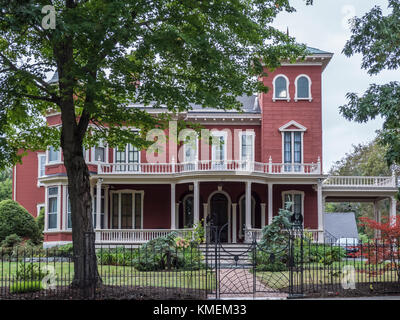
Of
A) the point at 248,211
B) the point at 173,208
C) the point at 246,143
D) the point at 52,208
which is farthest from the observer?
the point at 246,143

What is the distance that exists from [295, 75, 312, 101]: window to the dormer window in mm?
572

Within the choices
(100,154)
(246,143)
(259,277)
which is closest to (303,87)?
(246,143)

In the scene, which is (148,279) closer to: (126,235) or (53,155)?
(126,235)

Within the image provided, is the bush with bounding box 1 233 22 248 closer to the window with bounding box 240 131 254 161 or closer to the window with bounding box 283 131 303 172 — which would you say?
the window with bounding box 240 131 254 161

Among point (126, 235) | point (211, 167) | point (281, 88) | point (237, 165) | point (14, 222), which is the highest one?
point (281, 88)

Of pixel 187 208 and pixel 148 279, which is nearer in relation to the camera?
pixel 148 279

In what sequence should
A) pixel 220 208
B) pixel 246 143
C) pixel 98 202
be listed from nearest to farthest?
pixel 98 202 → pixel 220 208 → pixel 246 143

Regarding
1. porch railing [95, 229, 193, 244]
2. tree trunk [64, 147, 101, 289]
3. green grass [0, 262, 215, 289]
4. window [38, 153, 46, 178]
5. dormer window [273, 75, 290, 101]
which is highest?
dormer window [273, 75, 290, 101]

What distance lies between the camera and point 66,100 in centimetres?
1492

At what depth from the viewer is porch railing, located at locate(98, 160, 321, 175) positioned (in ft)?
95.6

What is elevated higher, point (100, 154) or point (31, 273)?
point (100, 154)

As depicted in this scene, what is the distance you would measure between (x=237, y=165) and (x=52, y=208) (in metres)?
10.7

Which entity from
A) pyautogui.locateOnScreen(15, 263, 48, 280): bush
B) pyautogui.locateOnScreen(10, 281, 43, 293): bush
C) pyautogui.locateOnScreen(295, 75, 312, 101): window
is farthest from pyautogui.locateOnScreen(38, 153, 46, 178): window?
pyautogui.locateOnScreen(10, 281, 43, 293): bush

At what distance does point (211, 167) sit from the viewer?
95.7 ft
